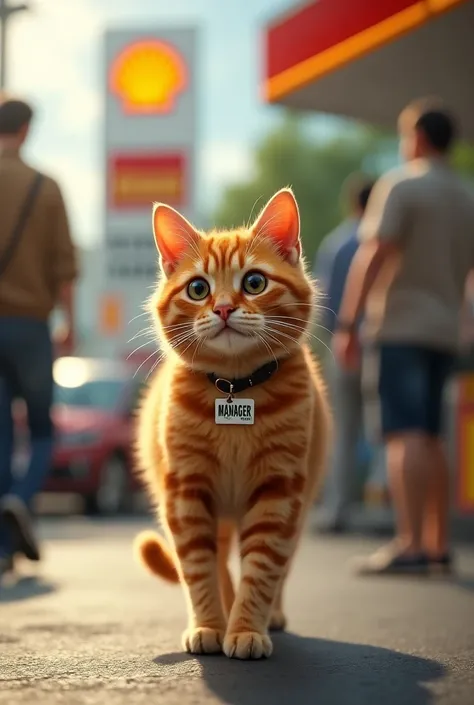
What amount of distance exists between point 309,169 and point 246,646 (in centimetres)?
5097

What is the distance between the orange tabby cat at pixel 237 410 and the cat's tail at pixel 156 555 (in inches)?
19.8

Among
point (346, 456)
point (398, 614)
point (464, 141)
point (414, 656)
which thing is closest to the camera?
point (414, 656)

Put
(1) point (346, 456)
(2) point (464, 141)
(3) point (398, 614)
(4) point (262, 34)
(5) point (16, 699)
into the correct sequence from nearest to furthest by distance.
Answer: (5) point (16, 699)
(3) point (398, 614)
(1) point (346, 456)
(4) point (262, 34)
(2) point (464, 141)

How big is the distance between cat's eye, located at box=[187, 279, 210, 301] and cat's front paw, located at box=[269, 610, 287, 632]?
1265 mm

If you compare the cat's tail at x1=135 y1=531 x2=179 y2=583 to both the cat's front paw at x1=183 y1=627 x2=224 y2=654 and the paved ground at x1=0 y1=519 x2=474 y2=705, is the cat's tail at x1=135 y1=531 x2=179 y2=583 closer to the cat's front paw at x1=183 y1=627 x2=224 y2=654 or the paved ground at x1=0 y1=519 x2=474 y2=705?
the paved ground at x1=0 y1=519 x2=474 y2=705

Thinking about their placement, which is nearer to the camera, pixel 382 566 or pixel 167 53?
pixel 382 566

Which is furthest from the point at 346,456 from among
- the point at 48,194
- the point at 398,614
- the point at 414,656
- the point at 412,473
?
the point at 414,656

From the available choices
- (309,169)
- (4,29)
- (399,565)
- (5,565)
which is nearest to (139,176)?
(4,29)

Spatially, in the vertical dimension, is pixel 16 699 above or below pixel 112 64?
below

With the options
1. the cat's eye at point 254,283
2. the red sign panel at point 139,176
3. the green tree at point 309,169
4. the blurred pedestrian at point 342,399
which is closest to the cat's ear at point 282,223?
the cat's eye at point 254,283

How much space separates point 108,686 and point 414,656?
1.07 metres

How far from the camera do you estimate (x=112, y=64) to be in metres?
21.4

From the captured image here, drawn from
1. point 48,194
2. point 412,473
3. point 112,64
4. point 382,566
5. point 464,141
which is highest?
point 112,64

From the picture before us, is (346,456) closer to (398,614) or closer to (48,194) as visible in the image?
(48,194)
